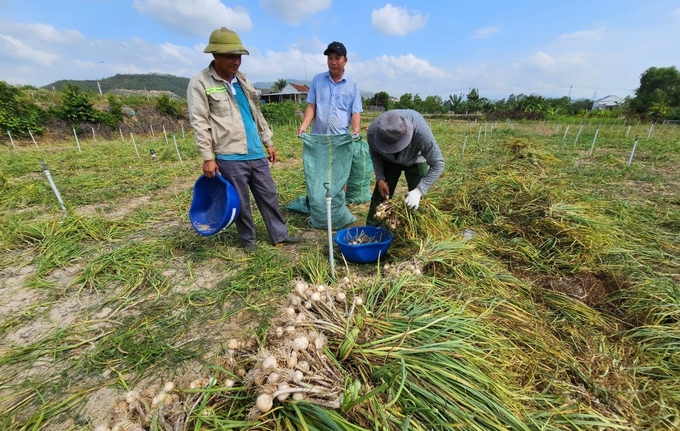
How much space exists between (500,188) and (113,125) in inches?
706

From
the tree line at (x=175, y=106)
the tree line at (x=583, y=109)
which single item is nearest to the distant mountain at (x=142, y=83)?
the tree line at (x=175, y=106)

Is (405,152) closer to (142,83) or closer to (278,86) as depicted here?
(278,86)

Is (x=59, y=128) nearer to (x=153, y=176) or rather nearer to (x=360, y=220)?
(x=153, y=176)

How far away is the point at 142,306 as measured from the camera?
204cm

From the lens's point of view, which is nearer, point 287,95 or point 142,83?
point 287,95

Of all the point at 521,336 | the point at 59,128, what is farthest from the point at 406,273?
the point at 59,128

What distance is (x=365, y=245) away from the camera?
2266 millimetres

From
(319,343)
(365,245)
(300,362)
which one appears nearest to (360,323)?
(319,343)

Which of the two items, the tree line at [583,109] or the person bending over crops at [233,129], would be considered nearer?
the person bending over crops at [233,129]

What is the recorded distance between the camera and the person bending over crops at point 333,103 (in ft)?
9.70

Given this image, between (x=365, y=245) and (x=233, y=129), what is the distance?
1.47 metres

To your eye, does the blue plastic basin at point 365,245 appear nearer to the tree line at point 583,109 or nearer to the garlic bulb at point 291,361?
the garlic bulb at point 291,361

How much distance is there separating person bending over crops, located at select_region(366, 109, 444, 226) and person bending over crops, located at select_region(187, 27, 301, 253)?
3.43 ft

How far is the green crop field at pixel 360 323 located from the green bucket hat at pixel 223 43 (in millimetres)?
1698
